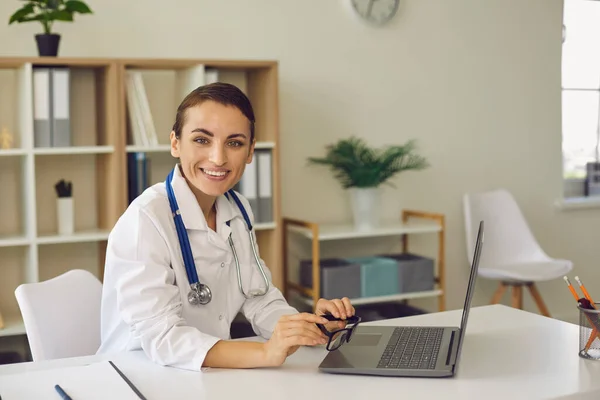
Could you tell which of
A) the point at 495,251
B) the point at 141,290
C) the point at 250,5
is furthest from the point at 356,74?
the point at 141,290

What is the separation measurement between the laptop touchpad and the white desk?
7 centimetres

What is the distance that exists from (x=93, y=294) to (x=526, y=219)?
3.12 meters

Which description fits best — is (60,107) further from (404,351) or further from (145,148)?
(404,351)

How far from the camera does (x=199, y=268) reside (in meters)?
1.76

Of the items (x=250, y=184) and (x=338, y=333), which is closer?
(x=338, y=333)

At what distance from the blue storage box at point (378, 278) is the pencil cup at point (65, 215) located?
A: 51.4 inches

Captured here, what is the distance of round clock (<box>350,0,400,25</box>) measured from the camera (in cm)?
389

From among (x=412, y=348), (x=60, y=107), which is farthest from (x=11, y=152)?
(x=412, y=348)

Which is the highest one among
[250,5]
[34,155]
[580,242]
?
[250,5]

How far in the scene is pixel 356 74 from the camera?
3.93m

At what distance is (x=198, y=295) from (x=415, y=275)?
209 cm

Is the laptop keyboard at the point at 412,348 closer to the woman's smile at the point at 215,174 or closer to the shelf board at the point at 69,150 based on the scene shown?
the woman's smile at the point at 215,174

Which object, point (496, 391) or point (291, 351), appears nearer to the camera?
point (496, 391)

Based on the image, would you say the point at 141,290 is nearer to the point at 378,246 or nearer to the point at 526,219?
the point at 378,246
